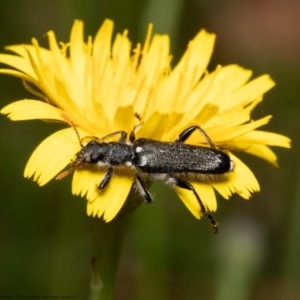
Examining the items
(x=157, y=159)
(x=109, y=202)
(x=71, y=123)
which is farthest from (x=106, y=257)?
(x=71, y=123)

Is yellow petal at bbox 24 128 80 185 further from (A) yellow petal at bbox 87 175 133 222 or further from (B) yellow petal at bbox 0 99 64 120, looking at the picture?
(A) yellow petal at bbox 87 175 133 222

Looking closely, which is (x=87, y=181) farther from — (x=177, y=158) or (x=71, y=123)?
(x=177, y=158)

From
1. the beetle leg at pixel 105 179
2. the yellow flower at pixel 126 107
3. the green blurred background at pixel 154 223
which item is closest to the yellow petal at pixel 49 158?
the yellow flower at pixel 126 107

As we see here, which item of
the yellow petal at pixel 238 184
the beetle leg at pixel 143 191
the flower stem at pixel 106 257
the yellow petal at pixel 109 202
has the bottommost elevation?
the flower stem at pixel 106 257

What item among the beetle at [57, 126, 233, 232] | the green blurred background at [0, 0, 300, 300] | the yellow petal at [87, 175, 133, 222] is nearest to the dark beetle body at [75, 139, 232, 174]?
the beetle at [57, 126, 233, 232]

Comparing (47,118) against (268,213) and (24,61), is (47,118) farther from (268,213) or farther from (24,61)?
(268,213)

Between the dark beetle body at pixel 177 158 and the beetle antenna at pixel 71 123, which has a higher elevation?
the beetle antenna at pixel 71 123

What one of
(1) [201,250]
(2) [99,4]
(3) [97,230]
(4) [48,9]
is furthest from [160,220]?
(4) [48,9]

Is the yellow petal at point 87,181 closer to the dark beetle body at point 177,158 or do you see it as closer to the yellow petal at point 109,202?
the yellow petal at point 109,202
